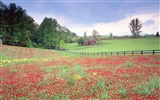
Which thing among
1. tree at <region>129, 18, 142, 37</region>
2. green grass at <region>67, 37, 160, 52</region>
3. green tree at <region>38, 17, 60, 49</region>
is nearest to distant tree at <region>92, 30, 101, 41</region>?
tree at <region>129, 18, 142, 37</region>

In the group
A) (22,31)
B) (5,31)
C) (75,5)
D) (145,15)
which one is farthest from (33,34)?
(145,15)

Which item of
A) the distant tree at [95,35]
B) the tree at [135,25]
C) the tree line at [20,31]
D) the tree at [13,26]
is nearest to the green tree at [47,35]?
the tree line at [20,31]

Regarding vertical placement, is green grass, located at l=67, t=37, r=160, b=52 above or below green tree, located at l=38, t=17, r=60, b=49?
below

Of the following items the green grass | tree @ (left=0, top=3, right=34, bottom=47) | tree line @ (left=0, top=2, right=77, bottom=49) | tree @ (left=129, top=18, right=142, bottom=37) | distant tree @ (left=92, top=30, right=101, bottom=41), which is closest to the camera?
tree @ (left=0, top=3, right=34, bottom=47)

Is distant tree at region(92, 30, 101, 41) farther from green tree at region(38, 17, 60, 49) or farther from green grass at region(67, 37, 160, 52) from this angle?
green tree at region(38, 17, 60, 49)

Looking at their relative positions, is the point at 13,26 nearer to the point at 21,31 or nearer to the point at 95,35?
the point at 21,31

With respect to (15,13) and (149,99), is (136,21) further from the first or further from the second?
(149,99)

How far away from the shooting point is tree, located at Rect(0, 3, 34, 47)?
67688 millimetres

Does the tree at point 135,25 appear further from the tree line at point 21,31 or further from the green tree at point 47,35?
the green tree at point 47,35

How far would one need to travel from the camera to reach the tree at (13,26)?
6769 centimetres

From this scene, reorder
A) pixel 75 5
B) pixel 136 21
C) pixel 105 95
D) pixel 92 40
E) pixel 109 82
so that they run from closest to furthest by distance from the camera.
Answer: pixel 105 95 → pixel 109 82 → pixel 75 5 → pixel 136 21 → pixel 92 40

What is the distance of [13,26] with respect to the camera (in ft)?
225

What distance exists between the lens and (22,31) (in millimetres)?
70125

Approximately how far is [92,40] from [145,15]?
329 ft
